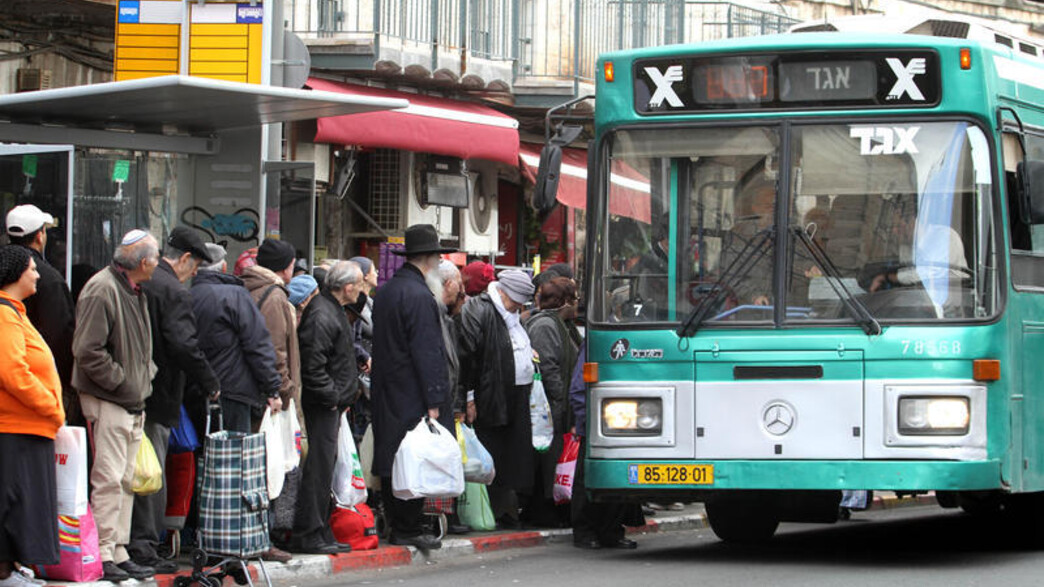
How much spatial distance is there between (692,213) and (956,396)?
1.92m

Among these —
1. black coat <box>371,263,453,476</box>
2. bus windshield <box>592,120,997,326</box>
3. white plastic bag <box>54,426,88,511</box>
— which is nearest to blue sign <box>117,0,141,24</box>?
black coat <box>371,263,453,476</box>

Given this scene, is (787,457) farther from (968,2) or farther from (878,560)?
(968,2)

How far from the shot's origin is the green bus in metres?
10.4

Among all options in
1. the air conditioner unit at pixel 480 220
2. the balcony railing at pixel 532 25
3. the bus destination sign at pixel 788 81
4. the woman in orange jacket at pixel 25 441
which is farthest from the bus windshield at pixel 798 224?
the air conditioner unit at pixel 480 220

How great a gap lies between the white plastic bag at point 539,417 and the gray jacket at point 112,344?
387 cm

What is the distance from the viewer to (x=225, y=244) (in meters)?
12.9

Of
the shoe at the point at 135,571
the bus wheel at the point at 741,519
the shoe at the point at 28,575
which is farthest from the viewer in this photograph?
the bus wheel at the point at 741,519

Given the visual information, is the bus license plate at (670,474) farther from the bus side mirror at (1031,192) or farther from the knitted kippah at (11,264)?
the knitted kippah at (11,264)

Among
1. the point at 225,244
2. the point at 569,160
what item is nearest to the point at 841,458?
the point at 225,244

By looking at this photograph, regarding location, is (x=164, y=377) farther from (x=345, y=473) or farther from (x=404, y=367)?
(x=404, y=367)

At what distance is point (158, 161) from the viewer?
12555 mm

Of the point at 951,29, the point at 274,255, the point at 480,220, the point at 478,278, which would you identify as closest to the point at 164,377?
the point at 274,255

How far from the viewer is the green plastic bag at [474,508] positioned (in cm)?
1294

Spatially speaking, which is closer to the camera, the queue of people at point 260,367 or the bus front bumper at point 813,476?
the queue of people at point 260,367
